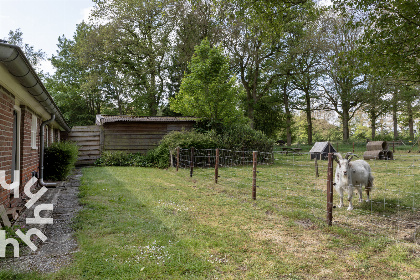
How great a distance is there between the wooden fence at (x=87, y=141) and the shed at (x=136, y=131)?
14.7 inches

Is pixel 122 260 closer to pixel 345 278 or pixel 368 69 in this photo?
pixel 345 278

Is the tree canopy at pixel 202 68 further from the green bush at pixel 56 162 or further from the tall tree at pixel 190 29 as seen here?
the green bush at pixel 56 162

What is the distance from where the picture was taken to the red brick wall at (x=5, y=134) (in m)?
4.68

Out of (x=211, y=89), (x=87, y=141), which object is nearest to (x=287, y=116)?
(x=211, y=89)

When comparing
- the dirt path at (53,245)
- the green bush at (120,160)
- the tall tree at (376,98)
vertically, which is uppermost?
the tall tree at (376,98)

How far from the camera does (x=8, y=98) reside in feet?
16.9

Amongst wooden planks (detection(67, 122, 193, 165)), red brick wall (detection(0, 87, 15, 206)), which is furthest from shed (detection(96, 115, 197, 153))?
red brick wall (detection(0, 87, 15, 206))

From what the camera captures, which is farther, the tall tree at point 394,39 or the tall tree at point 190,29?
the tall tree at point 190,29

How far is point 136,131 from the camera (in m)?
18.2

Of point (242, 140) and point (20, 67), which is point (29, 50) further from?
point (20, 67)

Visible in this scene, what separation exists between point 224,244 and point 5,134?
4.28 m

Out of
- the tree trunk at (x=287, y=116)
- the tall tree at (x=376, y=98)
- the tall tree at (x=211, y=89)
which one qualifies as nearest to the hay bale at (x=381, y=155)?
the tall tree at (x=211, y=89)

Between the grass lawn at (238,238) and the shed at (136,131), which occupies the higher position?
the shed at (136,131)

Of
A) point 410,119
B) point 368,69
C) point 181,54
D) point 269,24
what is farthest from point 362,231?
point 410,119
